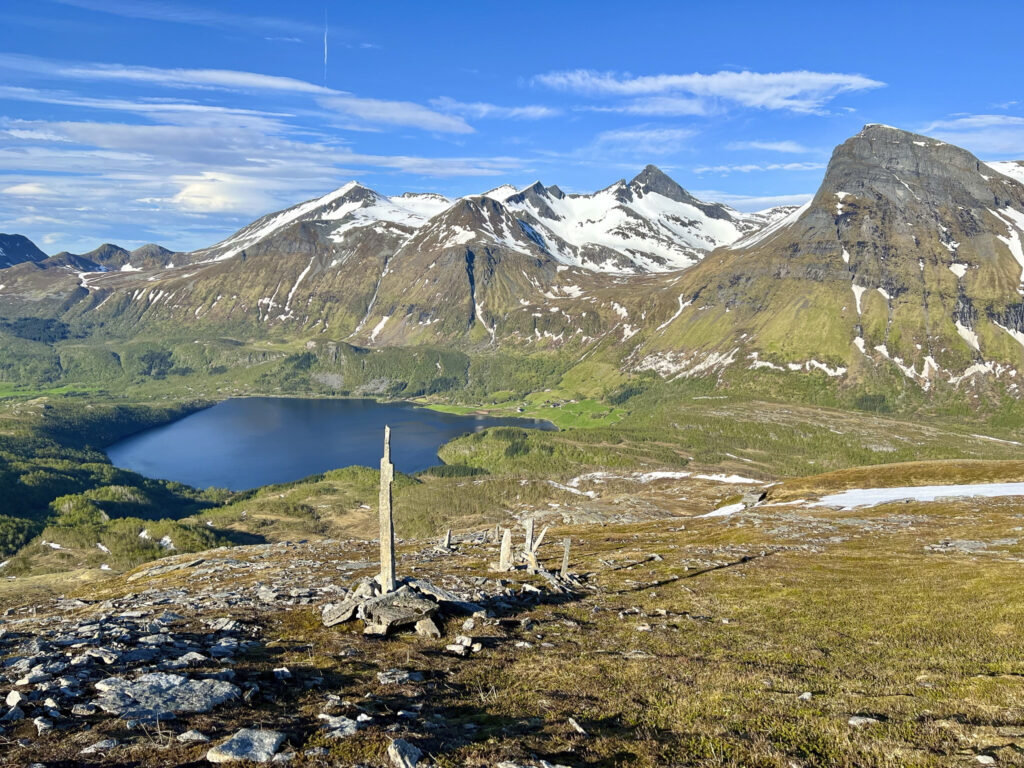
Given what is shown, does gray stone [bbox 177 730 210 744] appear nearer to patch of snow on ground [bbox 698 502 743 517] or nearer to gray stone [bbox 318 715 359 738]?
gray stone [bbox 318 715 359 738]

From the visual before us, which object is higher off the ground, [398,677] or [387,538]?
[387,538]

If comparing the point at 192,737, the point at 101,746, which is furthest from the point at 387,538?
the point at 101,746

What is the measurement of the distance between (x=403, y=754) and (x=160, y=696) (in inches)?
371

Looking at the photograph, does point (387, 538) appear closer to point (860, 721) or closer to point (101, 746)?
point (101, 746)

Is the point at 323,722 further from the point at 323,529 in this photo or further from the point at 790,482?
the point at 323,529

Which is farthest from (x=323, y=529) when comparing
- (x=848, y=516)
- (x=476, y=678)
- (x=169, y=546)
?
(x=476, y=678)

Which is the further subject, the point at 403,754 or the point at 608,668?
the point at 608,668

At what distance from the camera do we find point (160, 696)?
19609mm

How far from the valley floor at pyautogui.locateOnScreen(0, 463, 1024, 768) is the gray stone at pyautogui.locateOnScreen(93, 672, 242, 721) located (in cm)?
53

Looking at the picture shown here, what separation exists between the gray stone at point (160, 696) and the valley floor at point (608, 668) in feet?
1.75

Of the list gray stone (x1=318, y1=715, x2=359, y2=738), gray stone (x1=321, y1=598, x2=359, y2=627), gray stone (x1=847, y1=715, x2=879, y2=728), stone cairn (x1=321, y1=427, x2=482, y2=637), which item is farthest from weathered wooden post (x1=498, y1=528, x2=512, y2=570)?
gray stone (x1=847, y1=715, x2=879, y2=728)

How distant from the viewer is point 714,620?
3609 centimetres

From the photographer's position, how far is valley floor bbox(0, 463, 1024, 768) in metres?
16.6

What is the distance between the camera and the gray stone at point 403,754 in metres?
15.3
